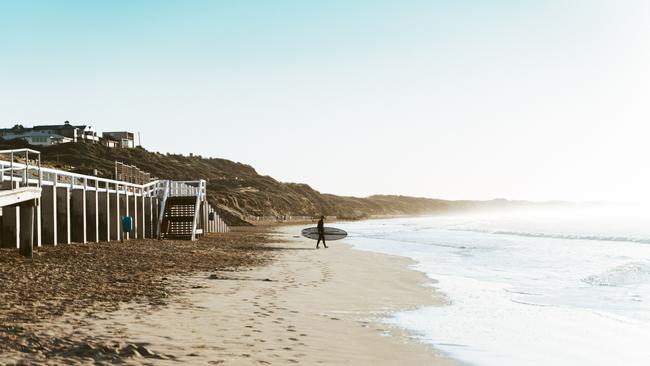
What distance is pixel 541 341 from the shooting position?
32.3 ft

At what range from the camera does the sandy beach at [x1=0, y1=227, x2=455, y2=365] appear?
7227 millimetres

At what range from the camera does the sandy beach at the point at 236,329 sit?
723cm

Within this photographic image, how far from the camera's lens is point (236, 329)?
910 centimetres

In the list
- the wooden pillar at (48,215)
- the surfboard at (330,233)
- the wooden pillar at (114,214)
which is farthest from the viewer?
the surfboard at (330,233)

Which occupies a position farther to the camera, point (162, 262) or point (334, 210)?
point (334, 210)

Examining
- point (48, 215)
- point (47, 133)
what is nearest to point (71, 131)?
point (47, 133)

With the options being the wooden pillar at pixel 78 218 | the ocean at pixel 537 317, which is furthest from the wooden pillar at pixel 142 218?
the ocean at pixel 537 317

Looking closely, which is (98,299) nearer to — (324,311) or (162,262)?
(324,311)

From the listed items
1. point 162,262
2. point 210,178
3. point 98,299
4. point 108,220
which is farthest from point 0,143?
point 98,299

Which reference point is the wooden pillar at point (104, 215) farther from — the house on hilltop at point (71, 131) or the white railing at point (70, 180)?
the house on hilltop at point (71, 131)

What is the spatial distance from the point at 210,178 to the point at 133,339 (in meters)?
150

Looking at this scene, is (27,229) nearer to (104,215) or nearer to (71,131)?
(104,215)

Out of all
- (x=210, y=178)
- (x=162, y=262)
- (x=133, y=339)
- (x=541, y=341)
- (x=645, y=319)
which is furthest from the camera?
(x=210, y=178)

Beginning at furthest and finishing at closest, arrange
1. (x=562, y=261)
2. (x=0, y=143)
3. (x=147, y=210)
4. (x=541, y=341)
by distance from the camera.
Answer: (x=0, y=143) → (x=147, y=210) → (x=562, y=261) → (x=541, y=341)
